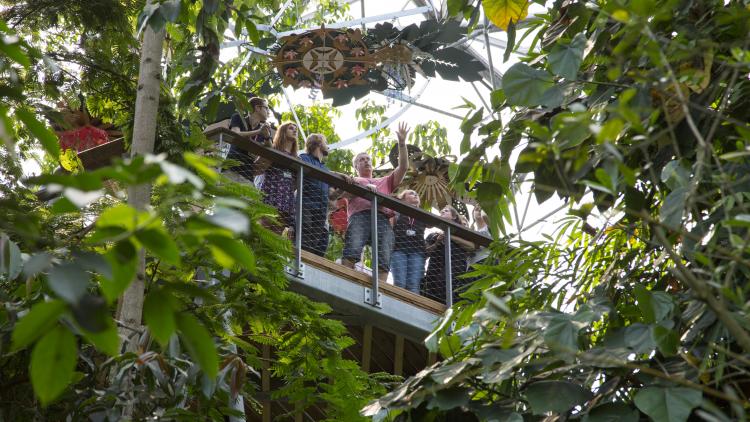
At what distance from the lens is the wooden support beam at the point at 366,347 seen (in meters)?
7.05

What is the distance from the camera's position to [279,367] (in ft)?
16.4

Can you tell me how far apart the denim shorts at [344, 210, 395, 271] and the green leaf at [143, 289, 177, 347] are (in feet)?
18.5

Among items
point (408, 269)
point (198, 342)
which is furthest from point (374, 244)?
point (198, 342)

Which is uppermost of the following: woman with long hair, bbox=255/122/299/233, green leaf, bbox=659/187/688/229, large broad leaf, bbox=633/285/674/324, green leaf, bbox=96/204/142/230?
woman with long hair, bbox=255/122/299/233

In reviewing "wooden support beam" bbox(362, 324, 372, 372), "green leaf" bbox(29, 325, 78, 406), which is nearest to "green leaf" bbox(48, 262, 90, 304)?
"green leaf" bbox(29, 325, 78, 406)

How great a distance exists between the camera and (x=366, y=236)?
702cm

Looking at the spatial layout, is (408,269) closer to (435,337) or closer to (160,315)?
(435,337)

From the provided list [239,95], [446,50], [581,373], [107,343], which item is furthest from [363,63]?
[107,343]

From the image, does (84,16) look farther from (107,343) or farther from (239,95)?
(107,343)

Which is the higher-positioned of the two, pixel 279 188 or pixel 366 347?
pixel 279 188

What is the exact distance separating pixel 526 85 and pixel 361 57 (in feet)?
24.2

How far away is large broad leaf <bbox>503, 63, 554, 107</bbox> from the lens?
2.74 metres

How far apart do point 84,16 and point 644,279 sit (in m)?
2.98

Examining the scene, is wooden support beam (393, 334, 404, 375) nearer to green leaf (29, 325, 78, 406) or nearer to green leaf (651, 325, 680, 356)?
green leaf (651, 325, 680, 356)
